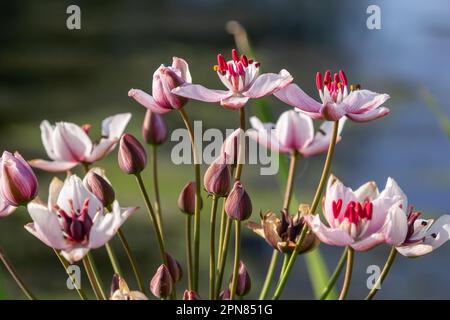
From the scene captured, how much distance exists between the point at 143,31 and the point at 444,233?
4.22 metres

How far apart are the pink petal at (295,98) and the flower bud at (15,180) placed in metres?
0.21

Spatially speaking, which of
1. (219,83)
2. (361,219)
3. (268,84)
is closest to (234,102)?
(268,84)

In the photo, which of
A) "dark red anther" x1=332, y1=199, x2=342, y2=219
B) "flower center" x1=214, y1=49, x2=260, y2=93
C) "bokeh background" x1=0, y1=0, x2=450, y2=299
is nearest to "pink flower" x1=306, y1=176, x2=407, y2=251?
"dark red anther" x1=332, y1=199, x2=342, y2=219

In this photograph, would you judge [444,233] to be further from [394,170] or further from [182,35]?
[182,35]

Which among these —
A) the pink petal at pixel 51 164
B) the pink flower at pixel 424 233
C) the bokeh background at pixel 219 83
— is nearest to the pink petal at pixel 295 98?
the pink flower at pixel 424 233

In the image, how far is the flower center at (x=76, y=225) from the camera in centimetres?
57

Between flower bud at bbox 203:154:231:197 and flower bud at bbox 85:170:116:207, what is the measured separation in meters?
0.08

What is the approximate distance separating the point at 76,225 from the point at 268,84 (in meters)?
0.19

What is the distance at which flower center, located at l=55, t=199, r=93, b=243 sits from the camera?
1.88 feet

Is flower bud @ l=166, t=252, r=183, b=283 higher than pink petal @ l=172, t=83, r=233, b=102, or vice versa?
pink petal @ l=172, t=83, r=233, b=102

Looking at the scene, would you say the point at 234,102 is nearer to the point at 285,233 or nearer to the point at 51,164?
the point at 285,233

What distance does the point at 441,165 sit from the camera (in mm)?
2996

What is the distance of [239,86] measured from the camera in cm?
68

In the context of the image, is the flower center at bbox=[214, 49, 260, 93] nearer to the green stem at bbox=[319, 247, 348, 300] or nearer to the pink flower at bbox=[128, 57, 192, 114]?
the pink flower at bbox=[128, 57, 192, 114]
